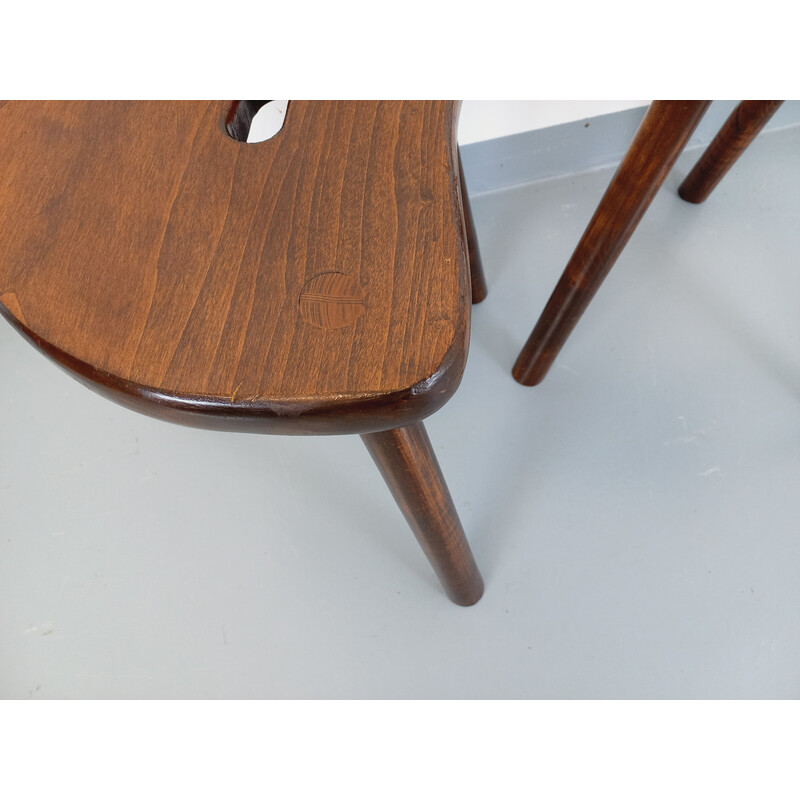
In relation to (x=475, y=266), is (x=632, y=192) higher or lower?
higher

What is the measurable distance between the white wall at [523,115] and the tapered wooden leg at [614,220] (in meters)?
0.31

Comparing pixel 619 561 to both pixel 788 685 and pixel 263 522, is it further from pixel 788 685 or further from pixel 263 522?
pixel 263 522

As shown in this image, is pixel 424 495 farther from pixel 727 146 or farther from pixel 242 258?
pixel 727 146

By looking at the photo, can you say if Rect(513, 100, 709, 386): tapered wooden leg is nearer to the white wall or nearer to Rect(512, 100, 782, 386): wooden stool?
Rect(512, 100, 782, 386): wooden stool

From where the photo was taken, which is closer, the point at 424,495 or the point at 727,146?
the point at 424,495

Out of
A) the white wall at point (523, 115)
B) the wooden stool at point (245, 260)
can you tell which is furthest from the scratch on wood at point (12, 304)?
the white wall at point (523, 115)

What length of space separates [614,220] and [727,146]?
12.8 inches

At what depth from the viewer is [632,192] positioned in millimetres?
487

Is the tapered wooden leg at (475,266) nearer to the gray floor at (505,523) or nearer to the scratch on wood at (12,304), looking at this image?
the gray floor at (505,523)

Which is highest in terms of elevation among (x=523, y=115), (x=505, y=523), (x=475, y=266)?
(x=523, y=115)

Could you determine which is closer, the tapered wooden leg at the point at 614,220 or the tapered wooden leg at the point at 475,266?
the tapered wooden leg at the point at 614,220

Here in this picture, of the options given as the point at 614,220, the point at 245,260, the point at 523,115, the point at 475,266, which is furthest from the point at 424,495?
the point at 523,115

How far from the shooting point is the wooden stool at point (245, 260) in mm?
262

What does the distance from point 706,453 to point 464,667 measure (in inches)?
13.7
